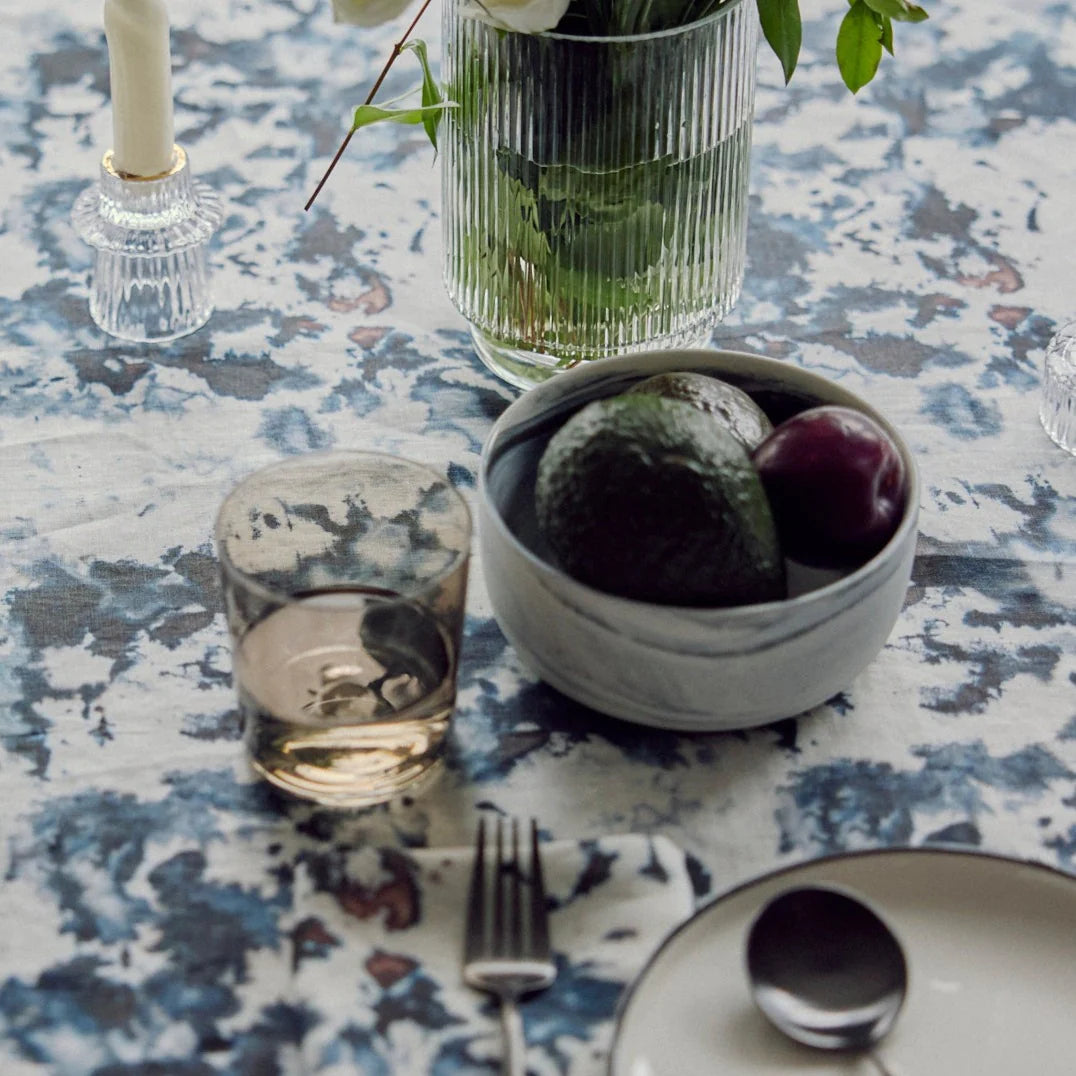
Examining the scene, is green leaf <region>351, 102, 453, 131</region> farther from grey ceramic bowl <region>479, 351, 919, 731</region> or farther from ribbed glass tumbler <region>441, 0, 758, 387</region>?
grey ceramic bowl <region>479, 351, 919, 731</region>

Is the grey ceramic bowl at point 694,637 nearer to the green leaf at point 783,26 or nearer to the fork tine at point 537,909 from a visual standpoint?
the fork tine at point 537,909

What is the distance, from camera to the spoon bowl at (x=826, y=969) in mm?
458

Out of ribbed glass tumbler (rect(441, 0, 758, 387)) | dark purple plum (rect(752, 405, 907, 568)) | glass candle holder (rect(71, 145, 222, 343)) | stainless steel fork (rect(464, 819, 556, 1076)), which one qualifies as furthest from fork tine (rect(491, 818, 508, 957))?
glass candle holder (rect(71, 145, 222, 343))

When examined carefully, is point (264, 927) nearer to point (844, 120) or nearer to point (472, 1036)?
point (472, 1036)

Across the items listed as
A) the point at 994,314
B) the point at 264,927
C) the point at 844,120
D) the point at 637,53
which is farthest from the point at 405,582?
the point at 844,120

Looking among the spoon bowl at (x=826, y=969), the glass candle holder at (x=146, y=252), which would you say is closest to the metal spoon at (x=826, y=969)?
the spoon bowl at (x=826, y=969)

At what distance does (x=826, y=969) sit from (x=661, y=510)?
153mm

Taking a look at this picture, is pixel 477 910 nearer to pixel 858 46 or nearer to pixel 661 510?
pixel 661 510

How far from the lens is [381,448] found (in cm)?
73

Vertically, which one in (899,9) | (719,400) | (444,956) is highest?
(899,9)

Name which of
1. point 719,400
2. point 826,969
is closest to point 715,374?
point 719,400

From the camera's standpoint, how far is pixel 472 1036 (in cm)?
48

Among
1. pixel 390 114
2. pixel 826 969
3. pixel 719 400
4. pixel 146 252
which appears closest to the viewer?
pixel 826 969

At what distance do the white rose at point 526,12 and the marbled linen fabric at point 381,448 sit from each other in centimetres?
20
